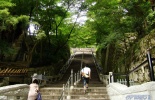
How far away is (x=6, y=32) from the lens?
70.4ft

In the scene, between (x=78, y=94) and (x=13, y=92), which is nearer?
(x=13, y=92)

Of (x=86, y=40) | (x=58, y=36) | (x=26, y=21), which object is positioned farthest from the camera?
(x=86, y=40)

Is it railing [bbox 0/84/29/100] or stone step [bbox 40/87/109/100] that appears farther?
stone step [bbox 40/87/109/100]

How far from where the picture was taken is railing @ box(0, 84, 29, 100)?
6880mm

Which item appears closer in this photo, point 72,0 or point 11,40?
point 11,40

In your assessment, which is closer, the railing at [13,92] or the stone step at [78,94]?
the railing at [13,92]

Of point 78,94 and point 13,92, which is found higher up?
point 13,92

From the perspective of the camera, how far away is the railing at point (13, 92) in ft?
22.6

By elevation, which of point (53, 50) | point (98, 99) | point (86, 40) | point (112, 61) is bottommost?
point (98, 99)

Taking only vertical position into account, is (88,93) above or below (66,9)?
below

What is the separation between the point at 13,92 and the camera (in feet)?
26.2

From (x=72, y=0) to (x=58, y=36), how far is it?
4.45m

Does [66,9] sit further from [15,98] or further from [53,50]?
[15,98]

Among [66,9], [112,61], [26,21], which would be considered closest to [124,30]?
[26,21]
